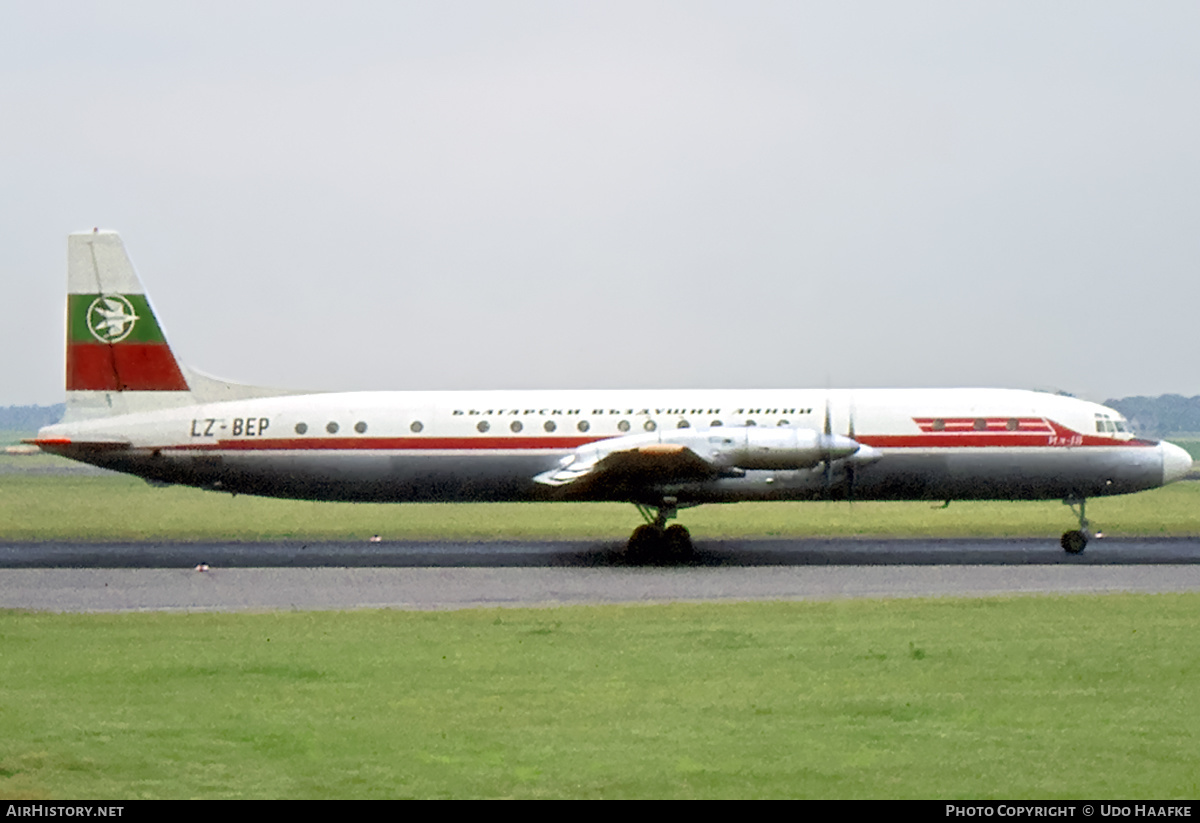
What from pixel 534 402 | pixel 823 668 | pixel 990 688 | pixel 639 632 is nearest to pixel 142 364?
pixel 534 402

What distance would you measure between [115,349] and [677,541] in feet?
44.8

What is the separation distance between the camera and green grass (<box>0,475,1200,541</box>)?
34.6 m

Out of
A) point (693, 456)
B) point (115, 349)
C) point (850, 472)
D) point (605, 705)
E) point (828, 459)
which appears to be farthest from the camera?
point (115, 349)

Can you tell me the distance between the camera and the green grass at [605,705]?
9.23 meters

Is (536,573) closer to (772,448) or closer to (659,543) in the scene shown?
(659,543)

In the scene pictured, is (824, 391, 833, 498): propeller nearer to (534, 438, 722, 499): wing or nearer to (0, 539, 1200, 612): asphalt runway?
(0, 539, 1200, 612): asphalt runway

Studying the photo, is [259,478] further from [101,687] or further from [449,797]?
[449,797]

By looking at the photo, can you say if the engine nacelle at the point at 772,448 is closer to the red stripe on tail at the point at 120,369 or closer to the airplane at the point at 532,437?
the airplane at the point at 532,437

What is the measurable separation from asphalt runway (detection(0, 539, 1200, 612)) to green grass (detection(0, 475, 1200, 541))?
3.13m

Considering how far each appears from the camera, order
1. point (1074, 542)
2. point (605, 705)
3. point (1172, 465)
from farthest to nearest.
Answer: point (1172, 465) < point (1074, 542) < point (605, 705)

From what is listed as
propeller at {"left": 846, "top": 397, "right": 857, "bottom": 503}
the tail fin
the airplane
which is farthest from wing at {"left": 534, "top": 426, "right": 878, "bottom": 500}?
the tail fin

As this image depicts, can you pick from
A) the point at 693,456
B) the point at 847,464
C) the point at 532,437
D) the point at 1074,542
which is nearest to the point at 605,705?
the point at 693,456

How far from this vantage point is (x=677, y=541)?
27844mm
